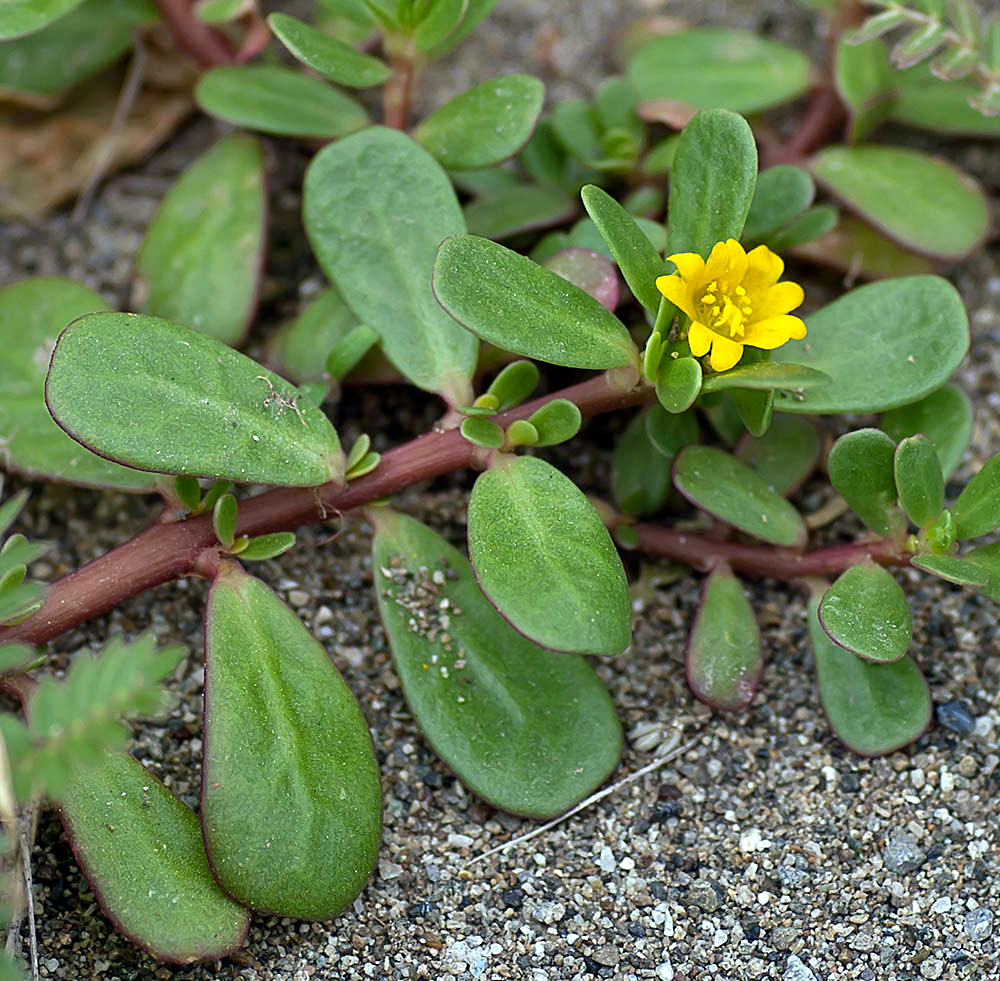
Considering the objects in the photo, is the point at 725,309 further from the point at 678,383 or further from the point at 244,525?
the point at 244,525

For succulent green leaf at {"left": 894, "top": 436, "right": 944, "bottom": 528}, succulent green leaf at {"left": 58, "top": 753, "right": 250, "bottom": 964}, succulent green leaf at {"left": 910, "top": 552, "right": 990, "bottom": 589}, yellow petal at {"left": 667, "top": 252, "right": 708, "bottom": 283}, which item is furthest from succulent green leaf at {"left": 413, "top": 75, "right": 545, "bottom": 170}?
succulent green leaf at {"left": 58, "top": 753, "right": 250, "bottom": 964}

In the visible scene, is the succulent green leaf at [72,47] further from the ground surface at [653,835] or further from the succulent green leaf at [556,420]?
the succulent green leaf at [556,420]

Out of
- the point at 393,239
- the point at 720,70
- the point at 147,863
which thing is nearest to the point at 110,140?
the point at 393,239

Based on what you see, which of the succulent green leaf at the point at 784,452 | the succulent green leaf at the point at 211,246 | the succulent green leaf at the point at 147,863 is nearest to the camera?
the succulent green leaf at the point at 147,863

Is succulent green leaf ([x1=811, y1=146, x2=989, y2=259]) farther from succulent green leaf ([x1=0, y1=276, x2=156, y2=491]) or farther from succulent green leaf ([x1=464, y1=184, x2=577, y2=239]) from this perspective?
succulent green leaf ([x1=0, y1=276, x2=156, y2=491])

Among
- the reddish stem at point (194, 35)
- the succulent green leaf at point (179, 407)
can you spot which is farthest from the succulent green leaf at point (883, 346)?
the reddish stem at point (194, 35)
